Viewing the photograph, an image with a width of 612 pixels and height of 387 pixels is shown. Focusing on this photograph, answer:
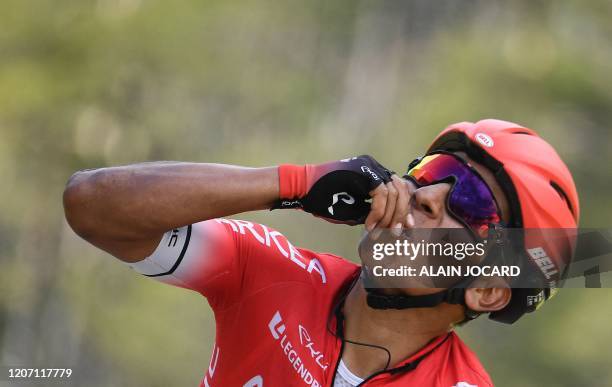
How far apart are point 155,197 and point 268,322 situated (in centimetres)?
83

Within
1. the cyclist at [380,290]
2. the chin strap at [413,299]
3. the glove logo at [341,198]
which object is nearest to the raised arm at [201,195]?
the glove logo at [341,198]

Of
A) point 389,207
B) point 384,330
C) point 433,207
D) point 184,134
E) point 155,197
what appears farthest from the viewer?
point 184,134

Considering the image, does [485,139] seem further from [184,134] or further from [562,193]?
[184,134]

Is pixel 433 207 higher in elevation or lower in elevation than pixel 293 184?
lower

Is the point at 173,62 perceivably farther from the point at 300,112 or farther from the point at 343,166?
the point at 343,166

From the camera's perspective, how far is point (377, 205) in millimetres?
3090

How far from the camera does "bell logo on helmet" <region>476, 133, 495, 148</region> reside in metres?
3.62

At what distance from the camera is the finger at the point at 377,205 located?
3.08 meters

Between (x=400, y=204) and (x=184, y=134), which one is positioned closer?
(x=400, y=204)

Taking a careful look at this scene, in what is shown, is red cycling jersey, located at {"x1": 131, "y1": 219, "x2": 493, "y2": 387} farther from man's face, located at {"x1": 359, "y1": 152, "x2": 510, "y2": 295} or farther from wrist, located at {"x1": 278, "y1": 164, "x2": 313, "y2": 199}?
wrist, located at {"x1": 278, "y1": 164, "x2": 313, "y2": 199}

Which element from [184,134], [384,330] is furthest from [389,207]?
[184,134]

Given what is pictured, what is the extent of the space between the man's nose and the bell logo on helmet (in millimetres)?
290

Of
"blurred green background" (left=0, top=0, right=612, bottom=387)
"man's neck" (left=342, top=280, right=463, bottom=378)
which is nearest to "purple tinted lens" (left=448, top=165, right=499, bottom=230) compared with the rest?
"man's neck" (left=342, top=280, right=463, bottom=378)

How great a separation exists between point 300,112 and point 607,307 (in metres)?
6.06
